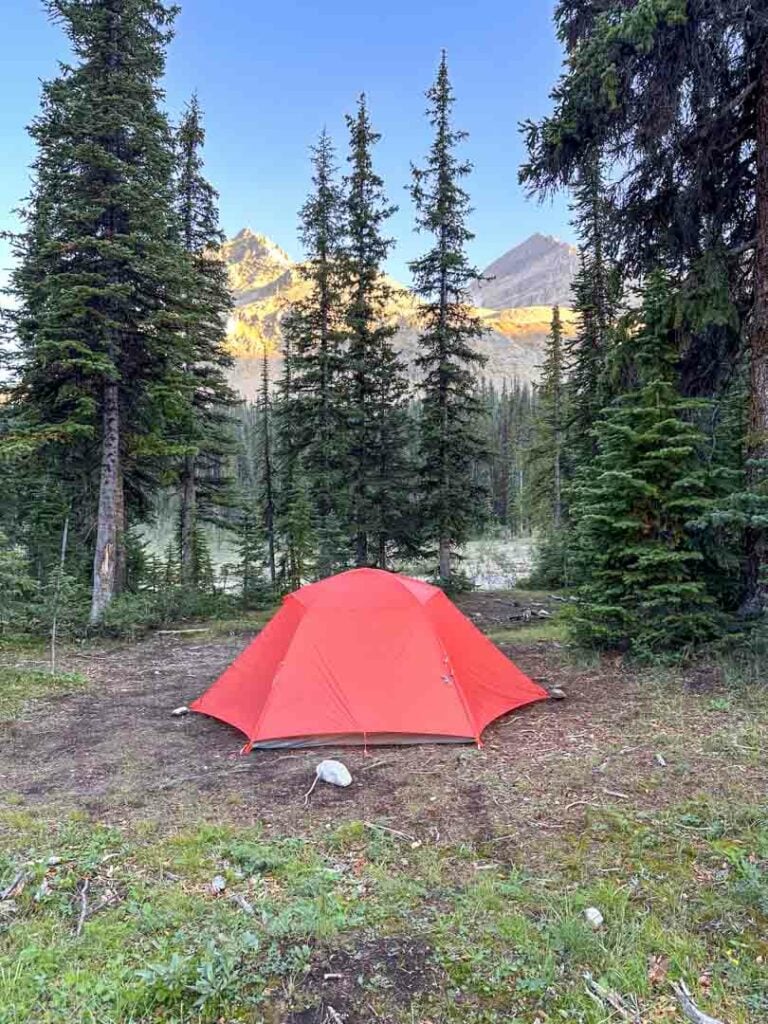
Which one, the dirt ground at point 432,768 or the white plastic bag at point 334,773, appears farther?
the white plastic bag at point 334,773

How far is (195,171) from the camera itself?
1639 centimetres

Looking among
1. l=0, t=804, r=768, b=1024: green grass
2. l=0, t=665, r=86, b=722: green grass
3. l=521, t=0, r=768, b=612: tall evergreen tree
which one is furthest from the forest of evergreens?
l=0, t=804, r=768, b=1024: green grass

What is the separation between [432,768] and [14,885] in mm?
2888

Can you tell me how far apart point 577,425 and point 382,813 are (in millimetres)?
15423

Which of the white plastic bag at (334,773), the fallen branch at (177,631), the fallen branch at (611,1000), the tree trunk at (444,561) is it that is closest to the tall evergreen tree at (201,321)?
the fallen branch at (177,631)

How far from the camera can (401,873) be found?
337 centimetres

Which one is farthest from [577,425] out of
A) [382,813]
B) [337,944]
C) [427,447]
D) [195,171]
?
[337,944]

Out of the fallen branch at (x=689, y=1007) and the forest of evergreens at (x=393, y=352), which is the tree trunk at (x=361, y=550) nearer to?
the forest of evergreens at (x=393, y=352)

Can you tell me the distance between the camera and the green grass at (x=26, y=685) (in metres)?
6.91

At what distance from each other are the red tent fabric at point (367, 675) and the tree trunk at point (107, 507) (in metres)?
5.80

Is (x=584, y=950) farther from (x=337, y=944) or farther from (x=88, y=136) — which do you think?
(x=88, y=136)

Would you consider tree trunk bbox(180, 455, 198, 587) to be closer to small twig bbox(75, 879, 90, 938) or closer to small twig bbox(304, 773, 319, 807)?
small twig bbox(304, 773, 319, 807)

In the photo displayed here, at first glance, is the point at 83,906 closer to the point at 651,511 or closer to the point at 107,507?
the point at 651,511

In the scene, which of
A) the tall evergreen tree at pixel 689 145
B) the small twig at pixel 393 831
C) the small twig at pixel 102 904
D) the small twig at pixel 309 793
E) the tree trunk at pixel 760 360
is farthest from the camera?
the tree trunk at pixel 760 360
